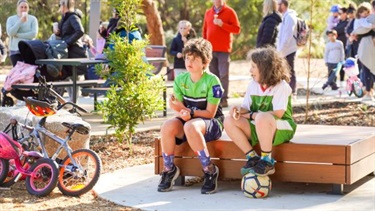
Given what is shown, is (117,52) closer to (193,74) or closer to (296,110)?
(193,74)

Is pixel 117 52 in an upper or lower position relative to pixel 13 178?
upper

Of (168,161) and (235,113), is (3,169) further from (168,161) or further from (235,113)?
(235,113)

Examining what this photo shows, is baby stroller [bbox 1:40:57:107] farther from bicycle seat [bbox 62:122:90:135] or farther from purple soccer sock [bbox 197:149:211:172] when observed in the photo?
purple soccer sock [bbox 197:149:211:172]

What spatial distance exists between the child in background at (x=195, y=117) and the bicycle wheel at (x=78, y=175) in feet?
1.83

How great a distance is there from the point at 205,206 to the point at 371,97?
30.0 feet

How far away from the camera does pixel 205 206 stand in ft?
23.3

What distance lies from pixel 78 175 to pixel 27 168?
479 millimetres

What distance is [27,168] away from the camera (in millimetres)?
7805

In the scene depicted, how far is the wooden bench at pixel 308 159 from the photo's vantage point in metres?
7.35

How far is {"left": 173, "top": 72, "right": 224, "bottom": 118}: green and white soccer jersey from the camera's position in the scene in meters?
7.71

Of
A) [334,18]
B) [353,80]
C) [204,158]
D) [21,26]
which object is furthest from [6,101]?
[334,18]

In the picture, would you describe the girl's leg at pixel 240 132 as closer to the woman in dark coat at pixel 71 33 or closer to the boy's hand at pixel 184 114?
the boy's hand at pixel 184 114

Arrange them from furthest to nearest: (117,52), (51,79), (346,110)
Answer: (346,110), (51,79), (117,52)

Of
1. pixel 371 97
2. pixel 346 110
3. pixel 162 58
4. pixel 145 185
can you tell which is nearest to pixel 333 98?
pixel 371 97
